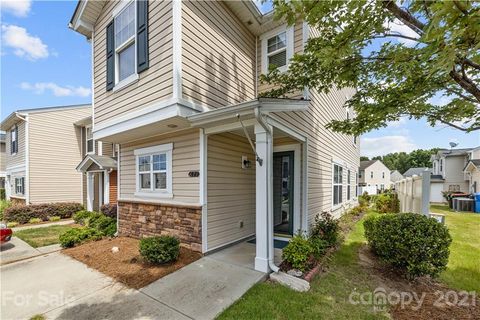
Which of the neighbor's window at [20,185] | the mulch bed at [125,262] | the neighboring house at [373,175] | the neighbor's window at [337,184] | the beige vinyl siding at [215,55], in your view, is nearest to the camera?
the mulch bed at [125,262]

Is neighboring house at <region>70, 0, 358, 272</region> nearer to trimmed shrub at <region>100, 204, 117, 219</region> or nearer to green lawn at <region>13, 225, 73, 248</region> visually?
trimmed shrub at <region>100, 204, 117, 219</region>

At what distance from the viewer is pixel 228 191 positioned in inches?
254

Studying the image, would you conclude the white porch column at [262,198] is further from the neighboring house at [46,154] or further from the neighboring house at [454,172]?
the neighboring house at [454,172]

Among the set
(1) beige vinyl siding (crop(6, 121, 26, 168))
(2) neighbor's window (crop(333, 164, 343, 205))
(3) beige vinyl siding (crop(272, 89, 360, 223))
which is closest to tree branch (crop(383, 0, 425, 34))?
(3) beige vinyl siding (crop(272, 89, 360, 223))

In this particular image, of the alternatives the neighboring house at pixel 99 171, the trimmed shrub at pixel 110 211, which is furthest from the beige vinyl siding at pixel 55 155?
the trimmed shrub at pixel 110 211

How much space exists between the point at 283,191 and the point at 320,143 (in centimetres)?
249

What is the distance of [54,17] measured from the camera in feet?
25.1

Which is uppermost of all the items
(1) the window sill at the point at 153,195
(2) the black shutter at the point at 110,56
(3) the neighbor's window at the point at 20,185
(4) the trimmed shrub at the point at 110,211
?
(2) the black shutter at the point at 110,56

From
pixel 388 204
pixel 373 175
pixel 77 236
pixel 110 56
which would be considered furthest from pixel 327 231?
pixel 373 175

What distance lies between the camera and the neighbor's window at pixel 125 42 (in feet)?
20.5

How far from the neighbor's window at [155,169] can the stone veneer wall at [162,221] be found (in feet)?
1.58

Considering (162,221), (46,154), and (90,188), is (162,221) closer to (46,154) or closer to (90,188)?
(90,188)

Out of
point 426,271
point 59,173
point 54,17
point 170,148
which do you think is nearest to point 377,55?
point 426,271

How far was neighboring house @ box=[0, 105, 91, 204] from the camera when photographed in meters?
14.0
